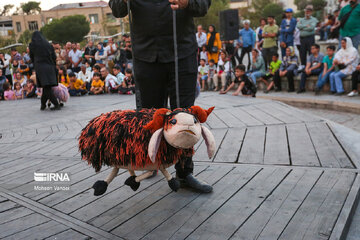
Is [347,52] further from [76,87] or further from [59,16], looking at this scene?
[59,16]

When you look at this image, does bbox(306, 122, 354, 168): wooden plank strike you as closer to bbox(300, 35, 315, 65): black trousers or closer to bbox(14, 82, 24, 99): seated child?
bbox(300, 35, 315, 65): black trousers

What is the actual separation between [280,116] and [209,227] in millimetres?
3061

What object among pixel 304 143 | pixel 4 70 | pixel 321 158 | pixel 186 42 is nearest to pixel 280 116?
pixel 304 143

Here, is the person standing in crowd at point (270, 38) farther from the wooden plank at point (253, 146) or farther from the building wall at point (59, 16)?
the building wall at point (59, 16)

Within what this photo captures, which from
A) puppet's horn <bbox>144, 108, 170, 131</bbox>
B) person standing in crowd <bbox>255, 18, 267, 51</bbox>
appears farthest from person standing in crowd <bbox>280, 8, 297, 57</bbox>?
puppet's horn <bbox>144, 108, 170, 131</bbox>

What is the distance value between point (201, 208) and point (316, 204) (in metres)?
0.68

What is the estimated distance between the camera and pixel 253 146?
346 cm

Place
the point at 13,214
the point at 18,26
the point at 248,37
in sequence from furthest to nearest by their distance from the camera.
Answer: the point at 18,26, the point at 248,37, the point at 13,214

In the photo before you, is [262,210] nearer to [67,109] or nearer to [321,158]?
[321,158]

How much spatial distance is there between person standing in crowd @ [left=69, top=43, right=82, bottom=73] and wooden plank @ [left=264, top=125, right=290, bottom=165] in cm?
950

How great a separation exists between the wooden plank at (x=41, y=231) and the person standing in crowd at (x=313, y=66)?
737 centimetres

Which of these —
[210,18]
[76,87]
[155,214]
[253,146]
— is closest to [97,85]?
[76,87]

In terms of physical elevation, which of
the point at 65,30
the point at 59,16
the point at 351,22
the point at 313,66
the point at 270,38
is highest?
the point at 59,16

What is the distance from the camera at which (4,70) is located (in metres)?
12.3
